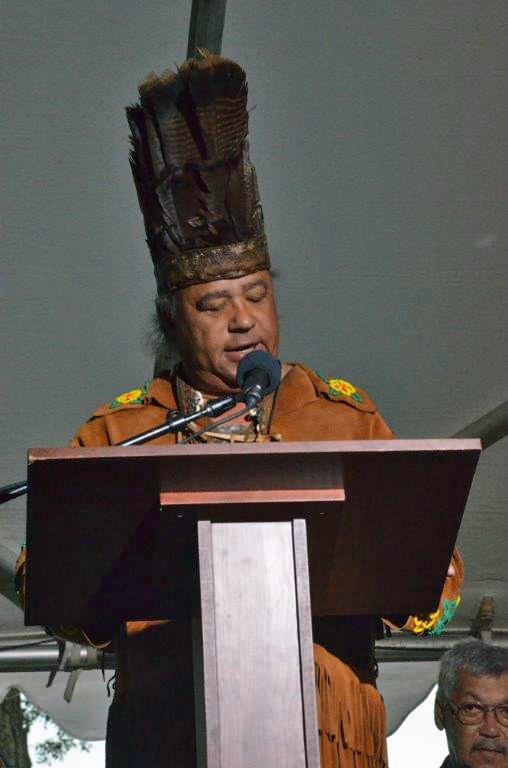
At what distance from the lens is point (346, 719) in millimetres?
2742

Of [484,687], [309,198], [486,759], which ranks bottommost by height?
[486,759]

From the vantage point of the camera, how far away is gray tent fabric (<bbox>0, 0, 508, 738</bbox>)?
402cm

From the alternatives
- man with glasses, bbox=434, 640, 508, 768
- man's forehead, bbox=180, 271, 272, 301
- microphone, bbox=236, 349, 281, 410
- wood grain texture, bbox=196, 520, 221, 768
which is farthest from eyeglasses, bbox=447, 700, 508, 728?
wood grain texture, bbox=196, 520, 221, 768

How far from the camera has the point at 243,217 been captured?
3502 millimetres

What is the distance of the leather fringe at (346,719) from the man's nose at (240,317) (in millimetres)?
893

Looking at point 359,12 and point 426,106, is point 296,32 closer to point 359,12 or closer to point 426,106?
point 359,12

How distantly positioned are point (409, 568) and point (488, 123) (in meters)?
2.13

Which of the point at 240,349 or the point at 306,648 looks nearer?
the point at 306,648

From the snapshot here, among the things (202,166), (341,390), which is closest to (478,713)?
(341,390)

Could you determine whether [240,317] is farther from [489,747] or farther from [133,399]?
[489,747]

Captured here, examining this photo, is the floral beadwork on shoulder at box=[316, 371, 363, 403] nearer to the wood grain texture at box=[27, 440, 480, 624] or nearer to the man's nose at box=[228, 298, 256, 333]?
the man's nose at box=[228, 298, 256, 333]

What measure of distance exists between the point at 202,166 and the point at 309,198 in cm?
91

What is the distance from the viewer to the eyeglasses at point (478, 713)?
371cm

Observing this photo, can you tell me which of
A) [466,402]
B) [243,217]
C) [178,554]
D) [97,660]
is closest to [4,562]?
[97,660]
